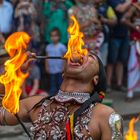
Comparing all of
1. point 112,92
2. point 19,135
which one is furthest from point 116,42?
point 19,135

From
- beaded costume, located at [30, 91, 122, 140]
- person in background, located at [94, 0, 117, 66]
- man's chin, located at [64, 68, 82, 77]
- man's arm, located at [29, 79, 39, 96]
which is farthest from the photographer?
person in background, located at [94, 0, 117, 66]

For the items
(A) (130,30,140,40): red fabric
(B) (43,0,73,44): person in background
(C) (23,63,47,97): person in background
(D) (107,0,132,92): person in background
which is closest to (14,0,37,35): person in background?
(B) (43,0,73,44): person in background

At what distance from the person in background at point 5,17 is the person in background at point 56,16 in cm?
55

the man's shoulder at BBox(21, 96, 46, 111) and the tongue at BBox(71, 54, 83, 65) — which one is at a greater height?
the tongue at BBox(71, 54, 83, 65)

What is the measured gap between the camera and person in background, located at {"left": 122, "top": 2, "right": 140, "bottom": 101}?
8.29m

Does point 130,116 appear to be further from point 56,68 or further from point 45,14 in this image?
point 45,14

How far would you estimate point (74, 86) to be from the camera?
11.3 ft

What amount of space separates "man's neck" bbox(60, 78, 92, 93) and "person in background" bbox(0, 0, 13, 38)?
4384 millimetres

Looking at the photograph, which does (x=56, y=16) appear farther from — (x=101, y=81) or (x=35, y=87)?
(x=101, y=81)

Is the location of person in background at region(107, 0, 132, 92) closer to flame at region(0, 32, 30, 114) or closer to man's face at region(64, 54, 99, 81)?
flame at region(0, 32, 30, 114)

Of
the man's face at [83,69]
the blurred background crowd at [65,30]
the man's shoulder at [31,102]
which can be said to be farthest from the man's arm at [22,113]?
the blurred background crowd at [65,30]

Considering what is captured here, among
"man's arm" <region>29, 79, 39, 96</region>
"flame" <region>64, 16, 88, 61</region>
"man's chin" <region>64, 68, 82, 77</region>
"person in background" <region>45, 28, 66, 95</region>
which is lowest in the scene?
"man's arm" <region>29, 79, 39, 96</region>

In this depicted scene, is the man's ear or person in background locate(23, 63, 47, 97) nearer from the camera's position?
the man's ear

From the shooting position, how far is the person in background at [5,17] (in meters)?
7.71
